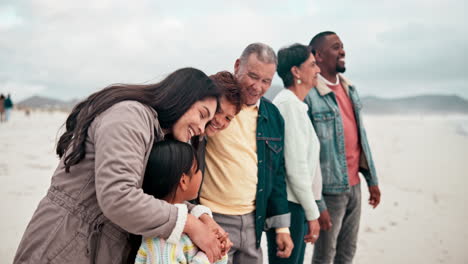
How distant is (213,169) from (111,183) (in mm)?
1081

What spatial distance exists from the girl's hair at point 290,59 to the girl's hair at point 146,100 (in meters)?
1.31

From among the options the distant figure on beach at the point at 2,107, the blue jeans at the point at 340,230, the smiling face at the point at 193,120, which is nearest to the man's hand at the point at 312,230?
the blue jeans at the point at 340,230

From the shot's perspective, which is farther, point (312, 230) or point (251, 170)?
point (312, 230)

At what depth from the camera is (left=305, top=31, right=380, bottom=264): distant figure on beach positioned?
313 cm

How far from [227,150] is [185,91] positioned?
0.73 meters

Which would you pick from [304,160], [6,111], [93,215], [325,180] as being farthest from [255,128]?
[6,111]

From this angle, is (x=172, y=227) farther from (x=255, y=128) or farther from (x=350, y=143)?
(x=350, y=143)

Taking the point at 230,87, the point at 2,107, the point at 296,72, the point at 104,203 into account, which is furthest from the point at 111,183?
the point at 2,107

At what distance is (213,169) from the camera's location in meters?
2.33

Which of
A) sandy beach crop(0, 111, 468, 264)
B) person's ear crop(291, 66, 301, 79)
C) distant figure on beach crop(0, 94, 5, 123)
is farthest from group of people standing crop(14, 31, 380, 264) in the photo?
distant figure on beach crop(0, 94, 5, 123)

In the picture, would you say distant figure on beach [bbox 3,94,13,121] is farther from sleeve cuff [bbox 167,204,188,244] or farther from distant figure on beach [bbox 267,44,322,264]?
sleeve cuff [bbox 167,204,188,244]

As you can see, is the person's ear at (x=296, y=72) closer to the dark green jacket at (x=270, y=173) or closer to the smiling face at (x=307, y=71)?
the smiling face at (x=307, y=71)

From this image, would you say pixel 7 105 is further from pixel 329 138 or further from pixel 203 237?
pixel 203 237

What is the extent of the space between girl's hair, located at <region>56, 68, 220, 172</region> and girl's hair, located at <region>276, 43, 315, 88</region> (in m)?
1.31
